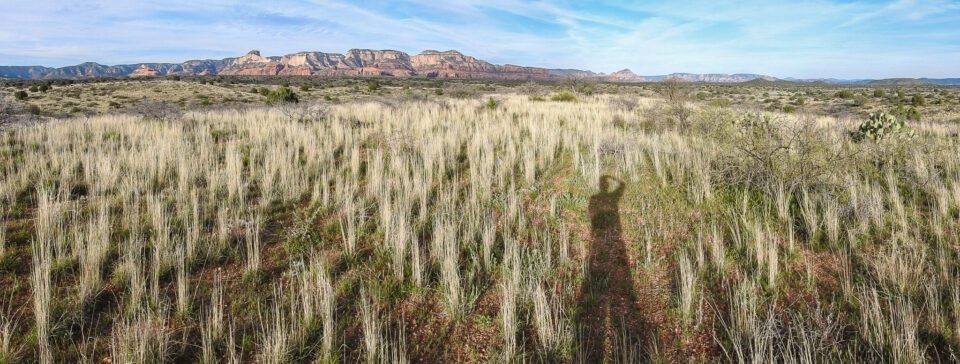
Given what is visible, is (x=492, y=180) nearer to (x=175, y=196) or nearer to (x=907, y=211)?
(x=175, y=196)

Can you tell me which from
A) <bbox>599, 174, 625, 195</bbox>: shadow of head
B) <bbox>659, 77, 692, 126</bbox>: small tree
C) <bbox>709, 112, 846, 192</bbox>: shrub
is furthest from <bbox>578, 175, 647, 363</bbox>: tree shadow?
<bbox>659, 77, 692, 126</bbox>: small tree

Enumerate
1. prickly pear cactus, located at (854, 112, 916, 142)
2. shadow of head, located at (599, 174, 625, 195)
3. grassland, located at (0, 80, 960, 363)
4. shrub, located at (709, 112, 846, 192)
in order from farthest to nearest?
prickly pear cactus, located at (854, 112, 916, 142), shadow of head, located at (599, 174, 625, 195), shrub, located at (709, 112, 846, 192), grassland, located at (0, 80, 960, 363)

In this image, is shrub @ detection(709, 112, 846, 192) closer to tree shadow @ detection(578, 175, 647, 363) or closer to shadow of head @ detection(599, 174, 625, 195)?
shadow of head @ detection(599, 174, 625, 195)

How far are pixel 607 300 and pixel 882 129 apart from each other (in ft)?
30.7

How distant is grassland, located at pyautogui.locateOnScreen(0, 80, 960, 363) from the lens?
2773 millimetres

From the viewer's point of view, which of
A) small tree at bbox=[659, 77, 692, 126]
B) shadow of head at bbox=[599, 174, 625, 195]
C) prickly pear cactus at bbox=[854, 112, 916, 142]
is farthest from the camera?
small tree at bbox=[659, 77, 692, 126]

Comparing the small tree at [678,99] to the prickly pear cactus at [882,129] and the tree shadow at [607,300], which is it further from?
the tree shadow at [607,300]

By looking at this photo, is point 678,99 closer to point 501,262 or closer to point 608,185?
point 608,185

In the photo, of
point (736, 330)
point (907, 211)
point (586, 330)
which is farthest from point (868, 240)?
point (586, 330)

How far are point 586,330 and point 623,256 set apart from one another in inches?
56.0

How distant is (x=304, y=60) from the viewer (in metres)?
195

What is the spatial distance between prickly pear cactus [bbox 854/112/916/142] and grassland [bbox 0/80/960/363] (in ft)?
4.80

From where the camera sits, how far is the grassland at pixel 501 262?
277 centimetres

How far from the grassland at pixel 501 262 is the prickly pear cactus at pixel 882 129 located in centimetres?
146
